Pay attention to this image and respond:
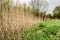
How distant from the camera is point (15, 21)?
6965 mm

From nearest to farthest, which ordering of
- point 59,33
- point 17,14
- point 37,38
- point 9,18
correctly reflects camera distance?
point 9,18
point 17,14
point 37,38
point 59,33

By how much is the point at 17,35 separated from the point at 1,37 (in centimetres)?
66

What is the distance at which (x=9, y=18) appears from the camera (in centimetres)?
666

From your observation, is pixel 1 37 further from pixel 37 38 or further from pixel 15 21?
pixel 37 38

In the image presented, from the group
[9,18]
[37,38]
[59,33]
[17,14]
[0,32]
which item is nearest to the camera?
[0,32]

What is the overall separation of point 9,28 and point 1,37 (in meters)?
0.39

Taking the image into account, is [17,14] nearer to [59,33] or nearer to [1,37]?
[1,37]

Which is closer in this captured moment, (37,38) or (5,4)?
(5,4)

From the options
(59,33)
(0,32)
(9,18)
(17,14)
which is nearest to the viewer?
(0,32)

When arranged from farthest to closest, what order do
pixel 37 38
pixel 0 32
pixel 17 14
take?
1. pixel 37 38
2. pixel 17 14
3. pixel 0 32

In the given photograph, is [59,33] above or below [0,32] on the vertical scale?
below

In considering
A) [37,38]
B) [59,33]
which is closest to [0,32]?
[37,38]

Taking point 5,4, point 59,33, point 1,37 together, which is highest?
point 5,4

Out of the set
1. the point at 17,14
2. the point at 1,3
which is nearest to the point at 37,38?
the point at 17,14
